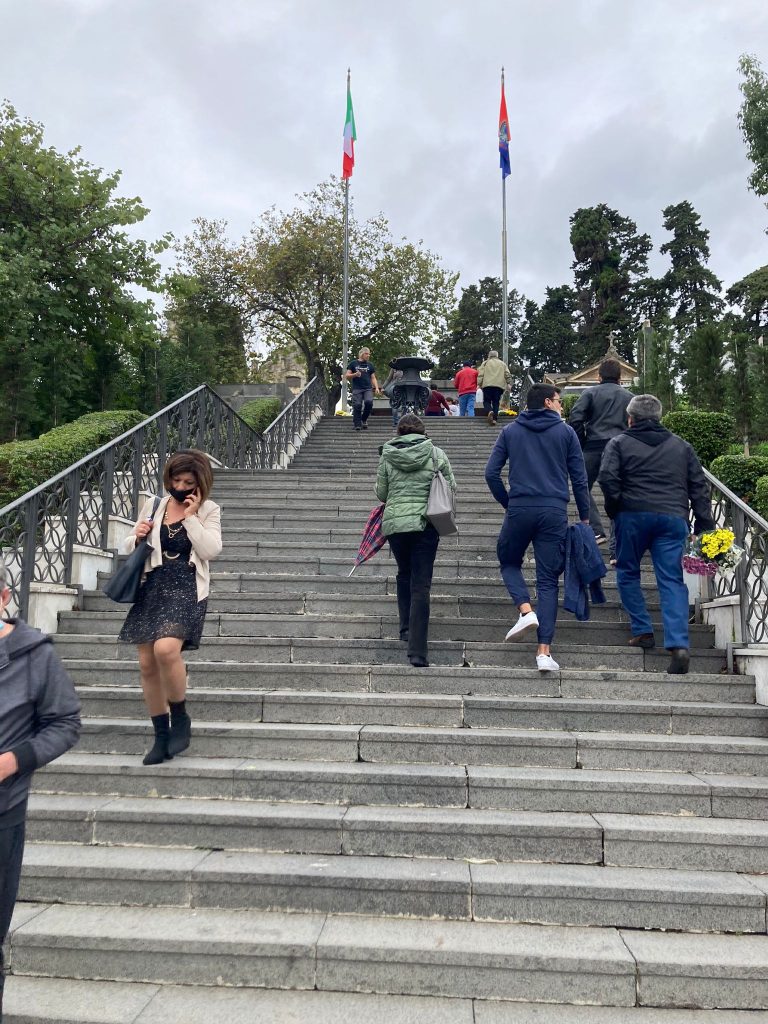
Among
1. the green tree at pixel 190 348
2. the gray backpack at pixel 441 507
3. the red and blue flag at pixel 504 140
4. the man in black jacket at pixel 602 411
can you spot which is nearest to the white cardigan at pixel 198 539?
the gray backpack at pixel 441 507

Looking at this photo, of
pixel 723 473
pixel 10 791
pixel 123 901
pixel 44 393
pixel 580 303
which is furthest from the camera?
pixel 580 303

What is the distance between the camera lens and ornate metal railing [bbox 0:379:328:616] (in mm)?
5867

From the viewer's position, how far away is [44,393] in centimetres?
1588

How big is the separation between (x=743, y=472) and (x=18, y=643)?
26.6 ft

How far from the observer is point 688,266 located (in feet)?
189

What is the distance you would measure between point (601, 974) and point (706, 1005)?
0.38m

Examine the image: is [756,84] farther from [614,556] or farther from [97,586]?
[97,586]

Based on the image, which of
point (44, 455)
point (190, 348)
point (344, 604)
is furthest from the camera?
point (190, 348)

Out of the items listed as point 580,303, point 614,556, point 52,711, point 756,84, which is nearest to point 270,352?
point 756,84

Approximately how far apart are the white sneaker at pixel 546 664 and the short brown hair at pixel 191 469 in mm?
2264

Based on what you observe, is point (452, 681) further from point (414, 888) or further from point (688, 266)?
point (688, 266)

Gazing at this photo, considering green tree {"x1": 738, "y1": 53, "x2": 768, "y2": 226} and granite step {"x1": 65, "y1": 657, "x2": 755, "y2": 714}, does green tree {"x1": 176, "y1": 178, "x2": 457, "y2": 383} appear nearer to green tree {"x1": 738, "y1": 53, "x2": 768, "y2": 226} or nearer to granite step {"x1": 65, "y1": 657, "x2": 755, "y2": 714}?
green tree {"x1": 738, "y1": 53, "x2": 768, "y2": 226}

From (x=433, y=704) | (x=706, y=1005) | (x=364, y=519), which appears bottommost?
(x=706, y=1005)

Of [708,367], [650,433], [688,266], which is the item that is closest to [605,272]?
[688,266]
